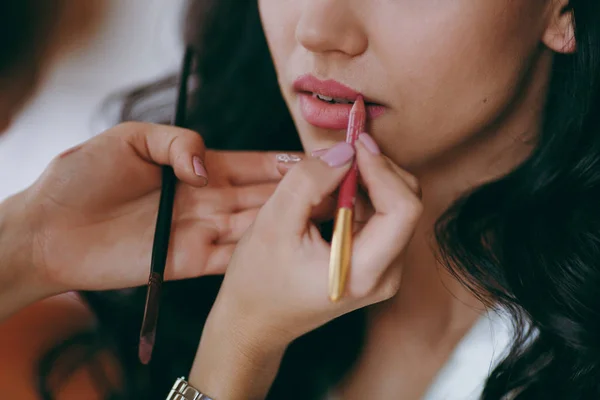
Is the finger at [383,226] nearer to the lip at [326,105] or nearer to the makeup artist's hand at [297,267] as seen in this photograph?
the makeup artist's hand at [297,267]

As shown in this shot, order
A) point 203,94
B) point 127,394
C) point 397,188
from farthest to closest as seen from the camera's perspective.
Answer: point 203,94 → point 127,394 → point 397,188

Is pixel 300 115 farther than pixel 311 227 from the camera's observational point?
Yes

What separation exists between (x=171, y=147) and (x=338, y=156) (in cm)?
26

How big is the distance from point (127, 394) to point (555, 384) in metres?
0.61

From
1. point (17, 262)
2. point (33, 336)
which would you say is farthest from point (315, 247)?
point (33, 336)

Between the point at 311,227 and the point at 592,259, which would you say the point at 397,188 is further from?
the point at 592,259

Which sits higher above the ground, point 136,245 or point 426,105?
point 426,105

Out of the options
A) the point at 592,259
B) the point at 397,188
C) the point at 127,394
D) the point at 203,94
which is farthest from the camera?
the point at 203,94

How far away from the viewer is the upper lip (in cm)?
61

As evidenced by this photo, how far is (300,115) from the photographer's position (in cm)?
68

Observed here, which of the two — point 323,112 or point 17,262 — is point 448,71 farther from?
point 17,262

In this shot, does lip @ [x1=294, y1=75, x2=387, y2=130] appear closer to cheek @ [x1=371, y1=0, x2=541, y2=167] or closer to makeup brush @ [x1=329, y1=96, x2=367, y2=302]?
cheek @ [x1=371, y1=0, x2=541, y2=167]

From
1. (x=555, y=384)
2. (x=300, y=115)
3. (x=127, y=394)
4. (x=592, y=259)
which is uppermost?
(x=300, y=115)

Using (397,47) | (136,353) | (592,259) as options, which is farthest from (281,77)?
(136,353)
